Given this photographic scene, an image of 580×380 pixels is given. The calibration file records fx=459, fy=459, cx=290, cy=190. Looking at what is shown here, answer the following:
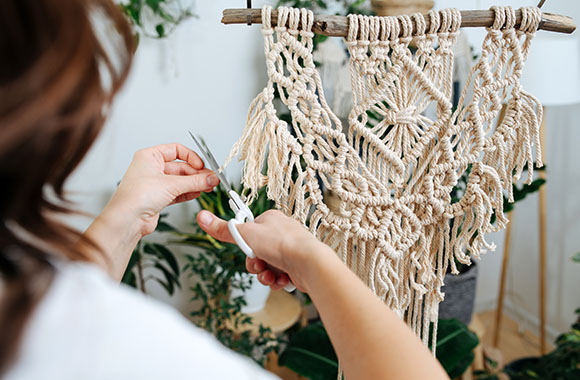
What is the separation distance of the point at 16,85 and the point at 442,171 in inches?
25.9

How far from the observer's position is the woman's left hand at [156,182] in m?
0.77

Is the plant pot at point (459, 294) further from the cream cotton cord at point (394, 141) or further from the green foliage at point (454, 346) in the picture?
the cream cotton cord at point (394, 141)

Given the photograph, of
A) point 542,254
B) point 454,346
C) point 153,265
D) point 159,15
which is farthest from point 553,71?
point 153,265

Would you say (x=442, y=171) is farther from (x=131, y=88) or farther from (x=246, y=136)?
(x=131, y=88)

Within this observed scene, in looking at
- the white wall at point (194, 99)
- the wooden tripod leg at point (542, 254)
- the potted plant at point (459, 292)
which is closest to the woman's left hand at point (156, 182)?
the white wall at point (194, 99)

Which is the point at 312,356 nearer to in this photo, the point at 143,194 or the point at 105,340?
the point at 143,194

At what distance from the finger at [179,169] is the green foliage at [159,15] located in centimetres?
73

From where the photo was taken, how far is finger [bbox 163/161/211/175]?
2.74 feet

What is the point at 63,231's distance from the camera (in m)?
0.38

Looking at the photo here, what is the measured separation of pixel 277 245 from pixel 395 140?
0.29m

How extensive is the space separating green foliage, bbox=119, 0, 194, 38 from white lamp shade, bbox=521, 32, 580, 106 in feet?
3.46

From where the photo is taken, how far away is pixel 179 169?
2.76 feet

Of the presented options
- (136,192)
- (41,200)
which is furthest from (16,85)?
(136,192)

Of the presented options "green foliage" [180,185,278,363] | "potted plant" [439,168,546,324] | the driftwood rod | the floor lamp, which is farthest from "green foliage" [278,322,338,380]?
the floor lamp
